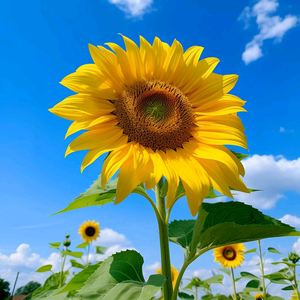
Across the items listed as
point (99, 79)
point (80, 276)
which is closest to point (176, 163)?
point (99, 79)

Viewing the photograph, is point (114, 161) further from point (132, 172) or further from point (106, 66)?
point (106, 66)

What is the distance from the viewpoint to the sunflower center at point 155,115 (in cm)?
178

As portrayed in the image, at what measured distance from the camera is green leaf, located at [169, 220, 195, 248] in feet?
6.73

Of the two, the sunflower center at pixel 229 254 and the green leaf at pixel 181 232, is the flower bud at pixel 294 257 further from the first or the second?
the green leaf at pixel 181 232

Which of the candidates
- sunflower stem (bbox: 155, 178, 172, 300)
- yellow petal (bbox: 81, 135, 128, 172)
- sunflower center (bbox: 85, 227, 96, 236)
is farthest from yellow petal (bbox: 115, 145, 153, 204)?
sunflower center (bbox: 85, 227, 96, 236)

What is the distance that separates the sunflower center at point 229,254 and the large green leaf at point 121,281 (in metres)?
3.25

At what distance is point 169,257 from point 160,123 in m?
0.79

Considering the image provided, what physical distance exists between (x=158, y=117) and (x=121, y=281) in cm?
99

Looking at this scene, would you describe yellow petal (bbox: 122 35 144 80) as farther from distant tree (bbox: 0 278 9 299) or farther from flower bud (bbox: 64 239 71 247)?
distant tree (bbox: 0 278 9 299)

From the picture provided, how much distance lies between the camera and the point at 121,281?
4.91ft

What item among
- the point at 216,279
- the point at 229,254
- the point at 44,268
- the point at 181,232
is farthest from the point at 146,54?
the point at 229,254

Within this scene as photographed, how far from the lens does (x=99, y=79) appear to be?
174cm

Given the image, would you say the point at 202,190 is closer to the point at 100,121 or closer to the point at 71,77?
the point at 100,121

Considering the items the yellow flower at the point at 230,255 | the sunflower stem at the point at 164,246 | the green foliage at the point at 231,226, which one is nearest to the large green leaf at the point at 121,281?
the sunflower stem at the point at 164,246
